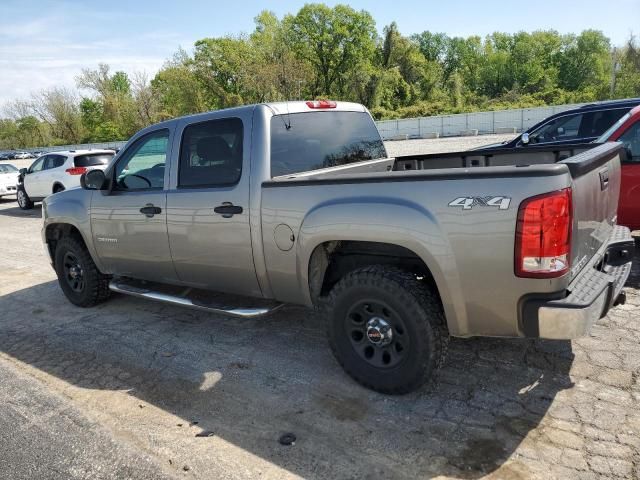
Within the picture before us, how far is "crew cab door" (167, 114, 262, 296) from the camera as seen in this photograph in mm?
3746

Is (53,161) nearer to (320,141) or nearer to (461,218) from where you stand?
(320,141)

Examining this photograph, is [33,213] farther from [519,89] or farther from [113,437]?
[519,89]

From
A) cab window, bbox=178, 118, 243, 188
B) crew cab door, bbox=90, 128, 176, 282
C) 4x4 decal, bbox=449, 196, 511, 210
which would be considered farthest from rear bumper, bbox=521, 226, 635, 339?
crew cab door, bbox=90, 128, 176, 282

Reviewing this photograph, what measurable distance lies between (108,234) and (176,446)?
2597mm

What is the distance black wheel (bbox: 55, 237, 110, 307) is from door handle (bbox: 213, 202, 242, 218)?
87.2 inches

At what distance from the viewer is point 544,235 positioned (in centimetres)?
253

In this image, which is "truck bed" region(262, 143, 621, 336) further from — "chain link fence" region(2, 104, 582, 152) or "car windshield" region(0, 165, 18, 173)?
"chain link fence" region(2, 104, 582, 152)

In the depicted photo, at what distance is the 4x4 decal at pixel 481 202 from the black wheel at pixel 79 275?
4.06m

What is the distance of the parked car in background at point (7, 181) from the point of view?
17.5m

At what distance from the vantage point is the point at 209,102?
5566 cm

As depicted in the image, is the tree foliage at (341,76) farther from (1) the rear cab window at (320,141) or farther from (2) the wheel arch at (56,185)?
(1) the rear cab window at (320,141)

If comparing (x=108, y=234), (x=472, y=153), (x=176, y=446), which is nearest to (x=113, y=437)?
(x=176, y=446)

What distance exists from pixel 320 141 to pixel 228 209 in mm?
968

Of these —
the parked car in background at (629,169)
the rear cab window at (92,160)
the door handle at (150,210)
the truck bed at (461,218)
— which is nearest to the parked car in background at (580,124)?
the parked car in background at (629,169)
